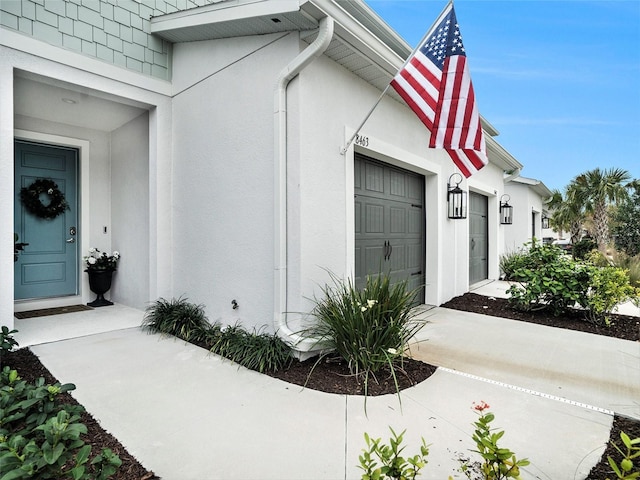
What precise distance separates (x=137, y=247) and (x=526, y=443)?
5.20 m

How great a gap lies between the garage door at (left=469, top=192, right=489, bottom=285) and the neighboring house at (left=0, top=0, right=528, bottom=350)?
232cm

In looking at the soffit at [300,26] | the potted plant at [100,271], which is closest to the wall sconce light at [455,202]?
the soffit at [300,26]

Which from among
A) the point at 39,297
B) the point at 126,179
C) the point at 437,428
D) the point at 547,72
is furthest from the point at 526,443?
the point at 547,72

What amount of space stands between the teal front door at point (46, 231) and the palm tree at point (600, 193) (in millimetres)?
15389

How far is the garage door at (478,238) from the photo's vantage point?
786 centimetres

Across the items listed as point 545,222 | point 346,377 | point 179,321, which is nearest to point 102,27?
point 179,321

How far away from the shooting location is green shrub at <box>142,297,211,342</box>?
4000 millimetres

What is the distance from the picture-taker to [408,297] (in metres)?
3.16

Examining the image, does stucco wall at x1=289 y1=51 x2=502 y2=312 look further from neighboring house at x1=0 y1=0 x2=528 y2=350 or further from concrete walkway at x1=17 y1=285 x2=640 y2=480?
concrete walkway at x1=17 y1=285 x2=640 y2=480

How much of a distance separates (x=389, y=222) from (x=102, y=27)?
→ 14.2ft

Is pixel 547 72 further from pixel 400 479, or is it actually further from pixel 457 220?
pixel 400 479

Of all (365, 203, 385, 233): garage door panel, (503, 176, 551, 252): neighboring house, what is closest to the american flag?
(365, 203, 385, 233): garage door panel

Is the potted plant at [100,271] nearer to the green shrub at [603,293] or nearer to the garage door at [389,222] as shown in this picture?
the garage door at [389,222]

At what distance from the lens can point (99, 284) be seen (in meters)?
5.46
